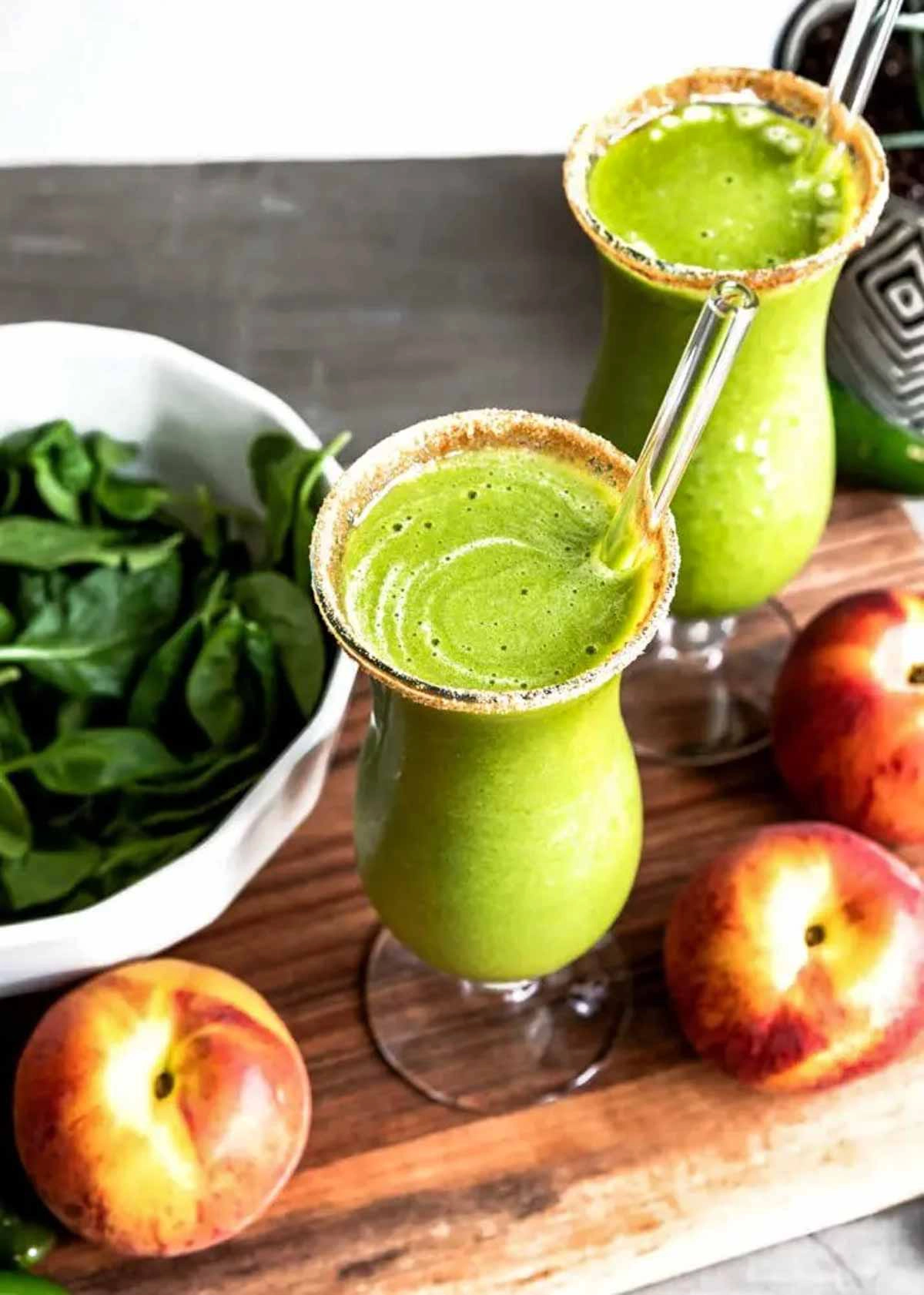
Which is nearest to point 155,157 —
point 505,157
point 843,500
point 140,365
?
point 505,157

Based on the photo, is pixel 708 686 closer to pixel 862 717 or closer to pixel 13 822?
pixel 862 717

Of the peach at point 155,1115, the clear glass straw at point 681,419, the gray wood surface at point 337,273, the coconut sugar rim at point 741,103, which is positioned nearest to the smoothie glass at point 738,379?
the coconut sugar rim at point 741,103

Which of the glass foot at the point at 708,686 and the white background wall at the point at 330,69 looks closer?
the glass foot at the point at 708,686

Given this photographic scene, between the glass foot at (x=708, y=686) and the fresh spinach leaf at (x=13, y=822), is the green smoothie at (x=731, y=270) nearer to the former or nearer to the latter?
the glass foot at (x=708, y=686)

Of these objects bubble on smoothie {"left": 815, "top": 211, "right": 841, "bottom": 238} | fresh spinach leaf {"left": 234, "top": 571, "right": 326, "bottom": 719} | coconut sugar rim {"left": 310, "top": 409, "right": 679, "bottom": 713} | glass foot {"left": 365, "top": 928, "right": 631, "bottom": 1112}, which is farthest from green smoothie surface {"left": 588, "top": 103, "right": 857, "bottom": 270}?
glass foot {"left": 365, "top": 928, "right": 631, "bottom": 1112}

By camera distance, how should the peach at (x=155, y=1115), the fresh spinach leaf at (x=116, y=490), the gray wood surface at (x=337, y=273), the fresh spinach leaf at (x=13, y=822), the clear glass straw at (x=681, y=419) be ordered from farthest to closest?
1. the gray wood surface at (x=337, y=273)
2. the fresh spinach leaf at (x=116, y=490)
3. the fresh spinach leaf at (x=13, y=822)
4. the peach at (x=155, y=1115)
5. the clear glass straw at (x=681, y=419)

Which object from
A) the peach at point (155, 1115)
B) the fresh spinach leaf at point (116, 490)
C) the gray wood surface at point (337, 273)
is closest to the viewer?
the peach at point (155, 1115)
